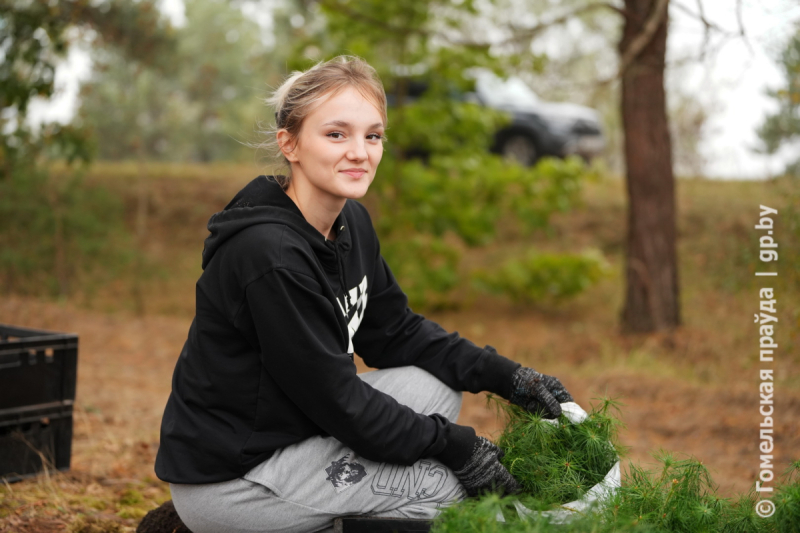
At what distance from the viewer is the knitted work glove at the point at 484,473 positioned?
1.80m

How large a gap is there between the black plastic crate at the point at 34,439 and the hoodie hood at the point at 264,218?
4.58ft

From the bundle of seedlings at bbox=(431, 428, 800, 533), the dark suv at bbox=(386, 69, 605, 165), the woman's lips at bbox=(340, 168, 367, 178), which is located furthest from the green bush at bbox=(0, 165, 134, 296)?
the bundle of seedlings at bbox=(431, 428, 800, 533)

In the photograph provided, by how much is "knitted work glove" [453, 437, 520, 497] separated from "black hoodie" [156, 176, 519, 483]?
32 mm

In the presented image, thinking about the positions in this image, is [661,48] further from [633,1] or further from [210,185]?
[210,185]

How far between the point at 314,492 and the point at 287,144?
3.01ft

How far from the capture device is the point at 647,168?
19.9 ft

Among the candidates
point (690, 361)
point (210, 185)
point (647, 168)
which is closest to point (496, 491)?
point (690, 361)

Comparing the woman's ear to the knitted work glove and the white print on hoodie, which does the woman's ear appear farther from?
the knitted work glove

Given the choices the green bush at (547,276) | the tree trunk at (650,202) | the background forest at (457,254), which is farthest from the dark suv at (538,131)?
the tree trunk at (650,202)

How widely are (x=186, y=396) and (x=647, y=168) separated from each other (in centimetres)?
517

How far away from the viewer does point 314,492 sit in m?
1.79

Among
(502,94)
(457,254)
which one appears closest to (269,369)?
(457,254)

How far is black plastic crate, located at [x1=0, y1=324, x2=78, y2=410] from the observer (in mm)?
2674

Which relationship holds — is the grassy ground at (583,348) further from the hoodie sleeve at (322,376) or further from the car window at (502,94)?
the car window at (502,94)
